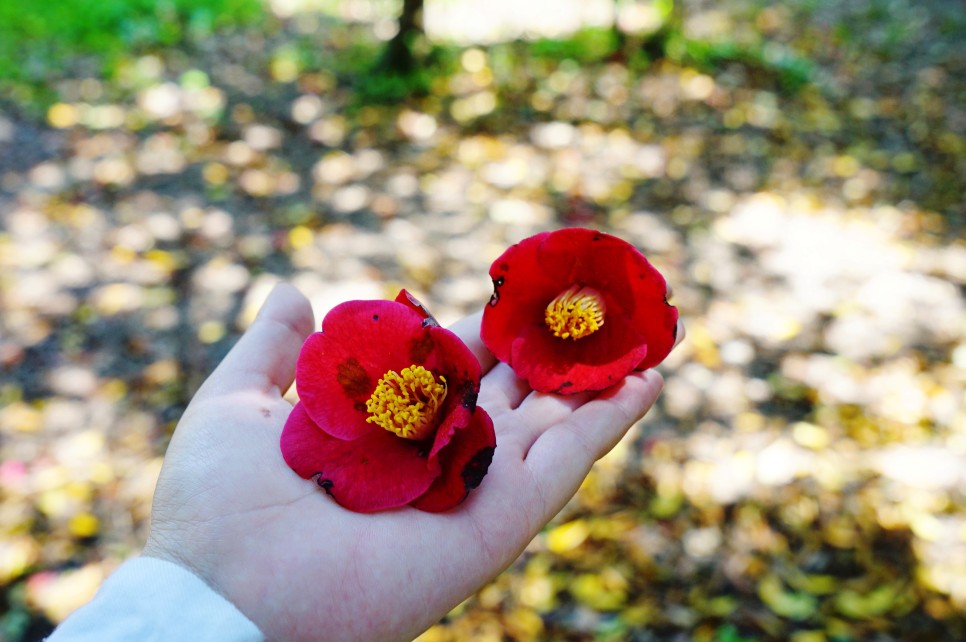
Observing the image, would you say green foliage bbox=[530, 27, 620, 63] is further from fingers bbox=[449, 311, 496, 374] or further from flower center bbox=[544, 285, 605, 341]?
flower center bbox=[544, 285, 605, 341]

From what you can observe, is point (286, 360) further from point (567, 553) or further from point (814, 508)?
point (814, 508)

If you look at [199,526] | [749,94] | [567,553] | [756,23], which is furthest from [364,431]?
[756,23]

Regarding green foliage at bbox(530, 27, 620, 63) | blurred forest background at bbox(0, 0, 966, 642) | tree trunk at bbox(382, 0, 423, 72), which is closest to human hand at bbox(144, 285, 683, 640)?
blurred forest background at bbox(0, 0, 966, 642)

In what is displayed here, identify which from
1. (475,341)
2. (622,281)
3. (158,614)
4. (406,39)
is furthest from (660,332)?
(406,39)

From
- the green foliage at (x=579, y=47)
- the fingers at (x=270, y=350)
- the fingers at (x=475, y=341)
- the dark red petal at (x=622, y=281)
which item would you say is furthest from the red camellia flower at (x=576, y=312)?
the green foliage at (x=579, y=47)

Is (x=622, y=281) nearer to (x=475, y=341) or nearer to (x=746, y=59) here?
(x=475, y=341)
